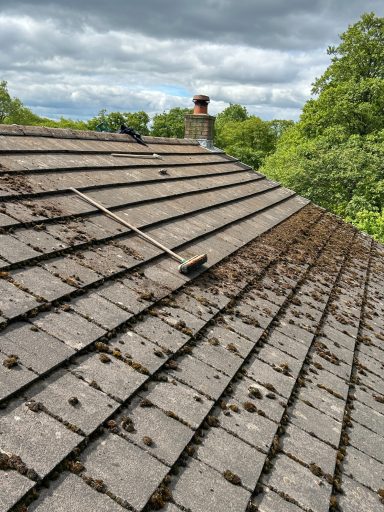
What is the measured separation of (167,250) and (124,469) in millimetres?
2845

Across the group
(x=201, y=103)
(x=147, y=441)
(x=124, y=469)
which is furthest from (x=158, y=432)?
(x=201, y=103)

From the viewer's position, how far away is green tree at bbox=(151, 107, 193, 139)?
53.0 m

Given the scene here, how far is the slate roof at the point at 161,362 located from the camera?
2.06 metres

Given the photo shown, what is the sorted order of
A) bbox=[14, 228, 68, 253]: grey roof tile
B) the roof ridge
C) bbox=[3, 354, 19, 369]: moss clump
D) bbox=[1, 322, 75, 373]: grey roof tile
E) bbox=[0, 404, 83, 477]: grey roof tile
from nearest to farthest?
bbox=[0, 404, 83, 477]: grey roof tile → bbox=[3, 354, 19, 369]: moss clump → bbox=[1, 322, 75, 373]: grey roof tile → bbox=[14, 228, 68, 253]: grey roof tile → the roof ridge

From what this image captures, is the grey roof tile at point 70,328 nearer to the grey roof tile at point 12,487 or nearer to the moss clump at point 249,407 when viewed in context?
the grey roof tile at point 12,487

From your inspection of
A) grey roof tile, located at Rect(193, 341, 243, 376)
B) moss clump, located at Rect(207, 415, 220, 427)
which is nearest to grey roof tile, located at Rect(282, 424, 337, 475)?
moss clump, located at Rect(207, 415, 220, 427)

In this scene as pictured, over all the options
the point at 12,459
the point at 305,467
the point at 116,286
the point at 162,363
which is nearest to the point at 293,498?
the point at 305,467

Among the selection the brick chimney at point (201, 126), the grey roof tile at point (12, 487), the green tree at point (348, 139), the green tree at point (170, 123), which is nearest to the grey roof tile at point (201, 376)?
the grey roof tile at point (12, 487)

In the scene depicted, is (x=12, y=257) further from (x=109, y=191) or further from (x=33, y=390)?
(x=109, y=191)

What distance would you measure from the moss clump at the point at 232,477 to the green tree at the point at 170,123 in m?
53.2

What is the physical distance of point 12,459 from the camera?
1.80m

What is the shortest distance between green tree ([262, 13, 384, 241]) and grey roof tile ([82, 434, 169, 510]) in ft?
48.0

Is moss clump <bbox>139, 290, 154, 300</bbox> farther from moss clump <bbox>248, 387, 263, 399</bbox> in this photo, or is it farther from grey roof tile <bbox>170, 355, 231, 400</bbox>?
moss clump <bbox>248, 387, 263, 399</bbox>

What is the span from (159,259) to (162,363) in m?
1.73
